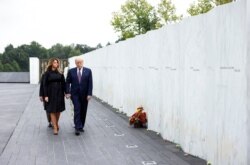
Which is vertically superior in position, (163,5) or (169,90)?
(163,5)

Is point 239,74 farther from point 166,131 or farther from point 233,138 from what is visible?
point 166,131

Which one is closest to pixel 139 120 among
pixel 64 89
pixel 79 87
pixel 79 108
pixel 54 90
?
pixel 79 108

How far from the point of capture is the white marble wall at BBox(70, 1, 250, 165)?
653 centimetres

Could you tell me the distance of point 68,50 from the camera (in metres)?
125

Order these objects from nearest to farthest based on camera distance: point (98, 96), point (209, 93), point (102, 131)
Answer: point (209, 93) < point (102, 131) < point (98, 96)

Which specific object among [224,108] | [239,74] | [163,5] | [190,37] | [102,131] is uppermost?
[163,5]

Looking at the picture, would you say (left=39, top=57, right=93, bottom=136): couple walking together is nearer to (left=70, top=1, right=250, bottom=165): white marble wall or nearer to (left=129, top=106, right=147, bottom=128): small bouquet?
(left=129, top=106, right=147, bottom=128): small bouquet

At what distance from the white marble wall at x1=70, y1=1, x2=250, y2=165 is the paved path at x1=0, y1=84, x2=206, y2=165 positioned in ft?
1.47

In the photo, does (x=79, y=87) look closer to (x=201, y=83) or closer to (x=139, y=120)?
(x=139, y=120)

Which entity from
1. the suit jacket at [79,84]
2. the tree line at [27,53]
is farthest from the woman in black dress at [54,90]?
the tree line at [27,53]

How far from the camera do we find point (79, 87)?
12.0m

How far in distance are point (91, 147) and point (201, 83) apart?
9.28 feet

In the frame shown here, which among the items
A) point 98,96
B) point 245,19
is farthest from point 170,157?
point 98,96

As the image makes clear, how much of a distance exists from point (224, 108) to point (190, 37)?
2.22 m
